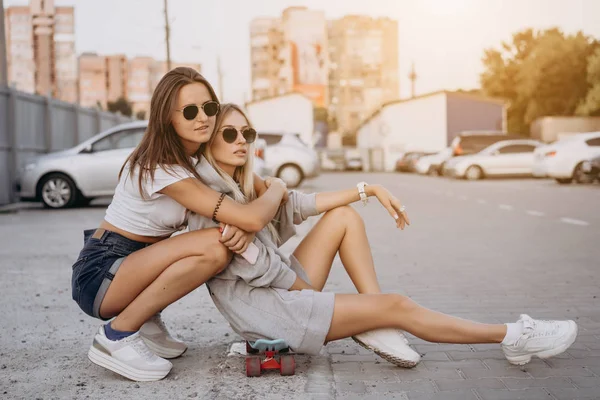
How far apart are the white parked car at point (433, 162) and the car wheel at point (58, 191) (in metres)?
23.0

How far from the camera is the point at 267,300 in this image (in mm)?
3576

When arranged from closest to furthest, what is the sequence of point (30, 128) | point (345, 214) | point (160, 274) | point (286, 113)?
1. point (160, 274)
2. point (345, 214)
3. point (30, 128)
4. point (286, 113)

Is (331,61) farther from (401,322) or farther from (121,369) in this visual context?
(121,369)

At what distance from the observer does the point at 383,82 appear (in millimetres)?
123812

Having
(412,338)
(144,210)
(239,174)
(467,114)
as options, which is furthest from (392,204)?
(467,114)

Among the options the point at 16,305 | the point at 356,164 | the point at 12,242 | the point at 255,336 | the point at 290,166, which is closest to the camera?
the point at 255,336

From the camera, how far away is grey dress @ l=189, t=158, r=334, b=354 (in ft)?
11.6

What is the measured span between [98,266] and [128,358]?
46cm

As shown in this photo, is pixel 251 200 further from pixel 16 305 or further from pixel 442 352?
pixel 16 305

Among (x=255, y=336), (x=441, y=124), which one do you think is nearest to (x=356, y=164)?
(x=441, y=124)

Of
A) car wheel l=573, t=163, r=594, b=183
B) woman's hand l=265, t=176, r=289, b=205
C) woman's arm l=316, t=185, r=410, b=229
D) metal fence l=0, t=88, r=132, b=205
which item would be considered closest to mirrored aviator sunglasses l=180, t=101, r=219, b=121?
woman's hand l=265, t=176, r=289, b=205

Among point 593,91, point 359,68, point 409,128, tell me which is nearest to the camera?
point 409,128

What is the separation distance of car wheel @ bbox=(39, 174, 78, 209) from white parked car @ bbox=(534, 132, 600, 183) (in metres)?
14.1

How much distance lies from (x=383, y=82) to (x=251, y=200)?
122086 millimetres
